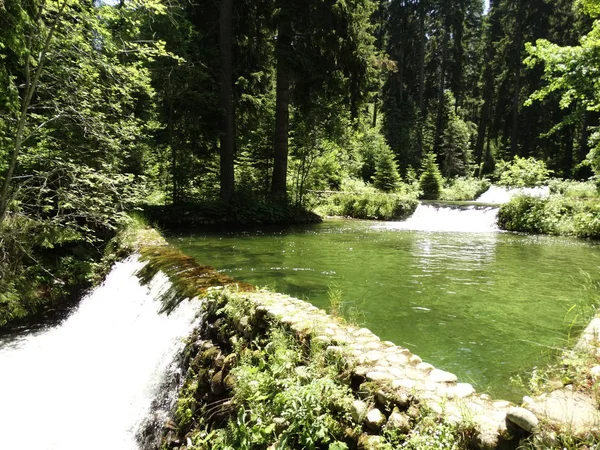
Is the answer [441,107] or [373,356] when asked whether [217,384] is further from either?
[441,107]

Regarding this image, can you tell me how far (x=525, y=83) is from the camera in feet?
105

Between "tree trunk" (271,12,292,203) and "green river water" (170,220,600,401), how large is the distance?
419 cm

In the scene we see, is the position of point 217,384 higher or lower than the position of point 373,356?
lower

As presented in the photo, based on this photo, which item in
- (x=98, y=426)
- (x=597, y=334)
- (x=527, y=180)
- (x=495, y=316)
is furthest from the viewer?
(x=527, y=180)

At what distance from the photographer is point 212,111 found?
45.8 ft

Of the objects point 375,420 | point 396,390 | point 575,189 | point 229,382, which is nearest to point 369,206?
point 575,189

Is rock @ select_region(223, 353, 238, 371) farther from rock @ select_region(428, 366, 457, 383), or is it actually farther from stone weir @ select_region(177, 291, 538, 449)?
rock @ select_region(428, 366, 457, 383)

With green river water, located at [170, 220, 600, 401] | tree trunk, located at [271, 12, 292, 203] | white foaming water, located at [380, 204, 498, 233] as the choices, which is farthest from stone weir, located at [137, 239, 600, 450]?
white foaming water, located at [380, 204, 498, 233]

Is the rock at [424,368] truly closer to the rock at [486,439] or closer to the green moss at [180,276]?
the rock at [486,439]

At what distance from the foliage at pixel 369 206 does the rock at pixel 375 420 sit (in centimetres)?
1606

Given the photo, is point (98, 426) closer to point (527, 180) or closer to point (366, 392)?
point (366, 392)

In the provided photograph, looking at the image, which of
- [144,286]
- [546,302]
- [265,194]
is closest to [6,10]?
[144,286]

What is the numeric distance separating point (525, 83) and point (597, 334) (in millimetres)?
35745

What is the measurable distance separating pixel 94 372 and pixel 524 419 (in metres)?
5.48
